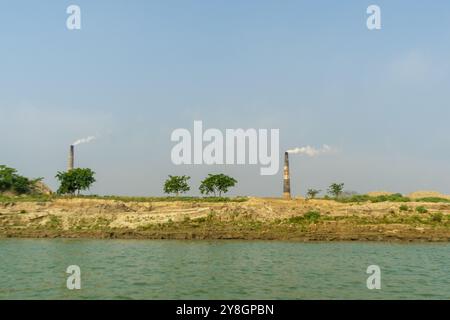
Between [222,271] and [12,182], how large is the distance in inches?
3270

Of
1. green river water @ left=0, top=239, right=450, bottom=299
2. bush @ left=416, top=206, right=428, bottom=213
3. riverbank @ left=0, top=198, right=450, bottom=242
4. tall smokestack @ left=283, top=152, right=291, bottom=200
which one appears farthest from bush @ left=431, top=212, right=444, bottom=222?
tall smokestack @ left=283, top=152, right=291, bottom=200

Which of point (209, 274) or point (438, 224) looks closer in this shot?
point (209, 274)

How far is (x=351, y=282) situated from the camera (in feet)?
80.7

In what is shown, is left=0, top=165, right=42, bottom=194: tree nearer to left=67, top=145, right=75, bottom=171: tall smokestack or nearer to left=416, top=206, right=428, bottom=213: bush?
left=67, top=145, right=75, bottom=171: tall smokestack

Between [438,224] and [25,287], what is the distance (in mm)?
50839

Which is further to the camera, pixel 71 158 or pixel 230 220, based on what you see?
pixel 71 158

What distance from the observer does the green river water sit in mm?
21828

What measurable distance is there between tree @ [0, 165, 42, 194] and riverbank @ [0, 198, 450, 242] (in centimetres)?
3288

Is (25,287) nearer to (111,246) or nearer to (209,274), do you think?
(209,274)

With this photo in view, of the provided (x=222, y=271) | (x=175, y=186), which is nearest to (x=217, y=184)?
(x=175, y=186)

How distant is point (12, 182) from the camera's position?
97.1 m

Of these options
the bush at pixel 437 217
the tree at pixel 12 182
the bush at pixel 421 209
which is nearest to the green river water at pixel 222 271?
the bush at pixel 437 217

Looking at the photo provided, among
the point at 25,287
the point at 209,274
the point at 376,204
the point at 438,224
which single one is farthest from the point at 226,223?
the point at 25,287

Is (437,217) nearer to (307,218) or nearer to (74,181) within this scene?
(307,218)
